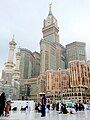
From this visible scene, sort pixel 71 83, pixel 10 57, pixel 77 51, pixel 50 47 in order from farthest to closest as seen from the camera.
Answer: pixel 77 51 → pixel 50 47 → pixel 10 57 → pixel 71 83

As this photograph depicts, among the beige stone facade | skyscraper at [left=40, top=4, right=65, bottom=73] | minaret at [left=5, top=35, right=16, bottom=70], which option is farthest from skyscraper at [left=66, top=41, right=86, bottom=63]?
the beige stone facade

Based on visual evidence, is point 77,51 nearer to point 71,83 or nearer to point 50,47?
point 50,47

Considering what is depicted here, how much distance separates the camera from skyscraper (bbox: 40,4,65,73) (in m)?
146

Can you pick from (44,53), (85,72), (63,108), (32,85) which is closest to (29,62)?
(44,53)

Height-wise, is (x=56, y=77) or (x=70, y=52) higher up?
(x=70, y=52)

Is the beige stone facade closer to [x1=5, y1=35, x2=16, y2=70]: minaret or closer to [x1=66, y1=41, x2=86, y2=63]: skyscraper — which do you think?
[x1=5, y1=35, x2=16, y2=70]: minaret

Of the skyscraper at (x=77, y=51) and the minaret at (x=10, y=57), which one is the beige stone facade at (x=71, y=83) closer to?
the minaret at (x=10, y=57)

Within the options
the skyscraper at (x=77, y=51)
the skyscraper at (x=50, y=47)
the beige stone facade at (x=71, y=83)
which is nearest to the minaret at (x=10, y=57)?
the skyscraper at (x=50, y=47)

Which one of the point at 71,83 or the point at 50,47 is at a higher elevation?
the point at 50,47

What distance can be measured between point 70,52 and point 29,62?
4241 cm

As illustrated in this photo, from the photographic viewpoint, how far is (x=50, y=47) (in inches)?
6097

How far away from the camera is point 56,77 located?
11162 centimetres

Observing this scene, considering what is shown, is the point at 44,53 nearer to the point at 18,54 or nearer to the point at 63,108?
the point at 18,54

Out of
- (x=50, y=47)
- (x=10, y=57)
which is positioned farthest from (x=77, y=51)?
(x=10, y=57)
